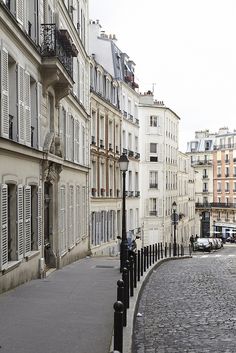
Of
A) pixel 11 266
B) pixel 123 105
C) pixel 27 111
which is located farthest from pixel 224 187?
pixel 11 266

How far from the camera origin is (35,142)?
52.1ft

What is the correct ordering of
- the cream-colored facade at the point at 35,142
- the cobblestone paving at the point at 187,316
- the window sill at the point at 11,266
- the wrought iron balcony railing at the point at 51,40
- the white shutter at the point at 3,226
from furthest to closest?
the wrought iron balcony railing at the point at 51,40
the cream-colored facade at the point at 35,142
the window sill at the point at 11,266
the white shutter at the point at 3,226
the cobblestone paving at the point at 187,316

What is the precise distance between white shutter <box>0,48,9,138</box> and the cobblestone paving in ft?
15.3

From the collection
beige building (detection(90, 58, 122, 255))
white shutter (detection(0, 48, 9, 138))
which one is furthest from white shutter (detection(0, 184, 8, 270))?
beige building (detection(90, 58, 122, 255))

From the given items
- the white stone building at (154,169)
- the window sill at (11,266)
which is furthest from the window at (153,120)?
the window sill at (11,266)

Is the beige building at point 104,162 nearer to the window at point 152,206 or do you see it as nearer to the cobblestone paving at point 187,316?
the cobblestone paving at point 187,316

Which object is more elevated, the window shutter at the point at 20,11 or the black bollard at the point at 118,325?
the window shutter at the point at 20,11

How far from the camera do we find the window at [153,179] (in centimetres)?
5393

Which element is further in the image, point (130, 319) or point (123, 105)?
point (123, 105)

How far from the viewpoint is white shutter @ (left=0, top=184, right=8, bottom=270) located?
12.0 m

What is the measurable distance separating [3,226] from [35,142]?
4.15 metres

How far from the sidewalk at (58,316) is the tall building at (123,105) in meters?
23.1

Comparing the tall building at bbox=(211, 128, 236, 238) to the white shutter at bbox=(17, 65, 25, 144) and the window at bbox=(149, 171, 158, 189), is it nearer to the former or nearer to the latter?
the window at bbox=(149, 171, 158, 189)

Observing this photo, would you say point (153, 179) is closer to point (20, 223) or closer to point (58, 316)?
point (20, 223)
